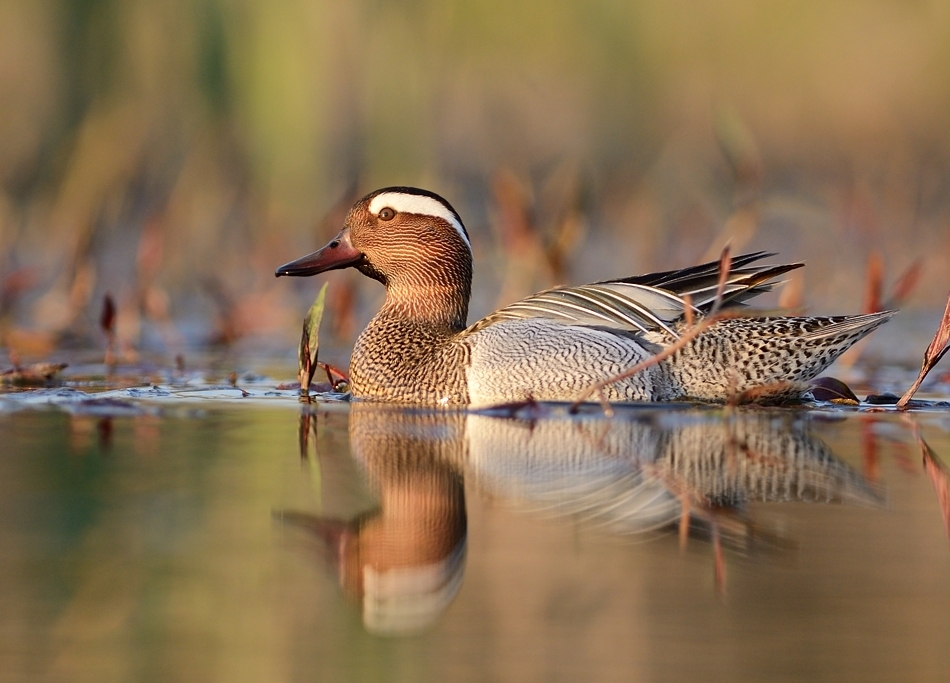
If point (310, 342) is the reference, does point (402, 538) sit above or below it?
below

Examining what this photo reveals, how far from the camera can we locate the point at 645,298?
21.0 ft

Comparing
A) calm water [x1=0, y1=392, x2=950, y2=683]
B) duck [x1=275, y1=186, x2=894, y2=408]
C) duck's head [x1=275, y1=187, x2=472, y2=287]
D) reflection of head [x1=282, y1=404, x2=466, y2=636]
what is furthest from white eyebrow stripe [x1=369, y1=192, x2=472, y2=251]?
reflection of head [x1=282, y1=404, x2=466, y2=636]

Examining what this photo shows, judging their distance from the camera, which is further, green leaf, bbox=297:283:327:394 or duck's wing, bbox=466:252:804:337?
green leaf, bbox=297:283:327:394

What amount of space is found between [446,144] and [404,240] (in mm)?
6667

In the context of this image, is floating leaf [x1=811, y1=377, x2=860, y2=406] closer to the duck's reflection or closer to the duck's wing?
the duck's wing

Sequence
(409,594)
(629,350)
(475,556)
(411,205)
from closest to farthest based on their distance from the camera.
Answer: (409,594) → (475,556) → (629,350) → (411,205)

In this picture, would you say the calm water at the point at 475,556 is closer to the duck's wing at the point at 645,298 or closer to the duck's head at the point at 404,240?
the duck's wing at the point at 645,298

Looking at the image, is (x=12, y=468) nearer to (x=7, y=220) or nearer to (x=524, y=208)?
(x=524, y=208)

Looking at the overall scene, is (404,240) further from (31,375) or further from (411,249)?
(31,375)

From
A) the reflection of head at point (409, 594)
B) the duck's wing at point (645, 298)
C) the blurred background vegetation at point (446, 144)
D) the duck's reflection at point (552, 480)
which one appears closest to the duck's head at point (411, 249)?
the duck's wing at point (645, 298)

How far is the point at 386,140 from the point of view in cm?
965

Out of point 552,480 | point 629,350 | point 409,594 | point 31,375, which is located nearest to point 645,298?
point 629,350

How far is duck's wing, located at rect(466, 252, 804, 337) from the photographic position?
20.9ft

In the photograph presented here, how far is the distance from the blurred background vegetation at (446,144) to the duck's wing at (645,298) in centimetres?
133
